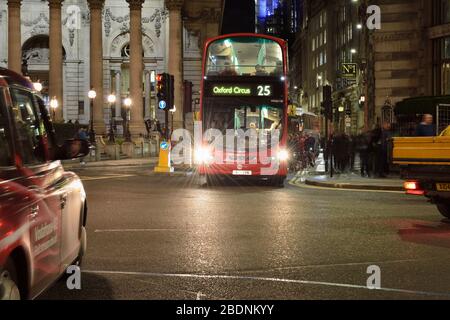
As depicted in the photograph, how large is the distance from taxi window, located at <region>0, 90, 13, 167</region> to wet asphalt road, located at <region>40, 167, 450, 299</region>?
6.82ft

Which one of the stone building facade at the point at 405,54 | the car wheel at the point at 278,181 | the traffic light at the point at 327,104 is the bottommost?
the car wheel at the point at 278,181

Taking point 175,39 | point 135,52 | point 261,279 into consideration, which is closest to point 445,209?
point 261,279

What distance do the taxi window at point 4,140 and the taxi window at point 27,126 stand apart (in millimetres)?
186

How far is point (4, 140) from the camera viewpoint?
5176mm

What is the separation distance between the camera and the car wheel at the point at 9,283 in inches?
177

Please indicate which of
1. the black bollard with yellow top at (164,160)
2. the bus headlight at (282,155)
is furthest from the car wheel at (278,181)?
the black bollard with yellow top at (164,160)

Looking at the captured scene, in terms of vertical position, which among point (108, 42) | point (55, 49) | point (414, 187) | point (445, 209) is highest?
point (108, 42)

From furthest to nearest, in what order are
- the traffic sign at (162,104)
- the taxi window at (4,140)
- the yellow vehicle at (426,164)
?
the traffic sign at (162,104) → the yellow vehicle at (426,164) → the taxi window at (4,140)

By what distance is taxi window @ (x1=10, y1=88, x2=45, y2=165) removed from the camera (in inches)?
220

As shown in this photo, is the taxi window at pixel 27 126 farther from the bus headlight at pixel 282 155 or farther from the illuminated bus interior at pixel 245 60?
the bus headlight at pixel 282 155

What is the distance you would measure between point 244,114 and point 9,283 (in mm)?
18918

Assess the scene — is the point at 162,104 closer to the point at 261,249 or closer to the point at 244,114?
the point at 244,114

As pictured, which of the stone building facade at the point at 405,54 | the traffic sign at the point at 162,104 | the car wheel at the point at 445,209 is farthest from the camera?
the stone building facade at the point at 405,54

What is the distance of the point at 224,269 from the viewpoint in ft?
26.9
